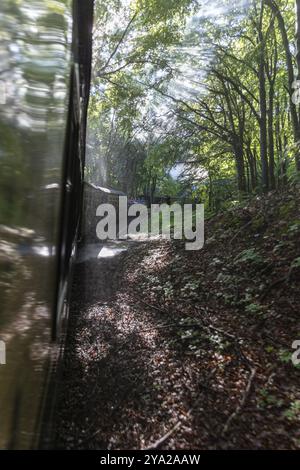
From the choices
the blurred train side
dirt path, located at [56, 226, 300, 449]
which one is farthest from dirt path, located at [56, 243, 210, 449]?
the blurred train side

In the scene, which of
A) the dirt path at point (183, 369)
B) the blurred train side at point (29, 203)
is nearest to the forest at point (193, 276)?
the dirt path at point (183, 369)

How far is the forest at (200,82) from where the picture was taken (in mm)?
8430

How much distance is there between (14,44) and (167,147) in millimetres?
9354

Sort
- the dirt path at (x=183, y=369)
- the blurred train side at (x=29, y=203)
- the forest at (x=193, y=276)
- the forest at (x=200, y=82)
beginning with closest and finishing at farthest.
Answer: the blurred train side at (x=29, y=203), the dirt path at (x=183, y=369), the forest at (x=193, y=276), the forest at (x=200, y=82)

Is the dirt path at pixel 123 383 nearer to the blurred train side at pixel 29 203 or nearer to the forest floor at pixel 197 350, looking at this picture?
the forest floor at pixel 197 350

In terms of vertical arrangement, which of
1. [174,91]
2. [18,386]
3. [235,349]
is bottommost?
[235,349]

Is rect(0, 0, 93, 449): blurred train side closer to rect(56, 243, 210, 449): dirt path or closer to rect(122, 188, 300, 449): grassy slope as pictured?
rect(56, 243, 210, 449): dirt path

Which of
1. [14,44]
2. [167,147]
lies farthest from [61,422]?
[167,147]

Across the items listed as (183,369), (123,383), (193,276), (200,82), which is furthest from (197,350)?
(200,82)

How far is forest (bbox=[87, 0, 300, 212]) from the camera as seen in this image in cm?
843

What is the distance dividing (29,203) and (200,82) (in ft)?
33.5

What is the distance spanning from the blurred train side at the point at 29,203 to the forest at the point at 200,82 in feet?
22.6

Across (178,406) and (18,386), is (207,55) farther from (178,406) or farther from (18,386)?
(18,386)

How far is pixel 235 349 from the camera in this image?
Answer: 10.8ft
